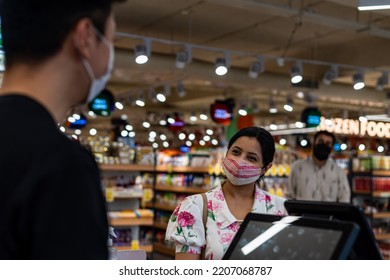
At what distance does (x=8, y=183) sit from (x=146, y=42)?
7.17 metres

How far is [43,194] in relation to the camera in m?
0.97

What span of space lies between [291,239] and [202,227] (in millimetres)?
1290

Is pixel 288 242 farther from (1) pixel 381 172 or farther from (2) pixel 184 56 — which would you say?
(1) pixel 381 172

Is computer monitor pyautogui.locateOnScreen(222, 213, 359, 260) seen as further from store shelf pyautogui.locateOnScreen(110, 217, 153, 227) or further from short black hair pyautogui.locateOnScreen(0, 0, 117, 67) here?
store shelf pyautogui.locateOnScreen(110, 217, 153, 227)

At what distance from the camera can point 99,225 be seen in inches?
40.6

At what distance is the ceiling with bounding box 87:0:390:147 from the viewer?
8305mm

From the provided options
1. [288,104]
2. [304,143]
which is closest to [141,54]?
[288,104]

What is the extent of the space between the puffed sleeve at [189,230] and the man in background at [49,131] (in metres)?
1.52

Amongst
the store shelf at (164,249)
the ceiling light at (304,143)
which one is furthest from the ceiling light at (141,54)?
the ceiling light at (304,143)

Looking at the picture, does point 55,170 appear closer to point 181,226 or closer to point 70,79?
point 70,79

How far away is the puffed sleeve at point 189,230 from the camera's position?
2600 millimetres

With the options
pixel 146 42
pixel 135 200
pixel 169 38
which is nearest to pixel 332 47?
pixel 169 38

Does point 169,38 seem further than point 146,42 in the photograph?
Yes

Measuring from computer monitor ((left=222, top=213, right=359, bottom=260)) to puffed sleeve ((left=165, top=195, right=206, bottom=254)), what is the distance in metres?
1.08
